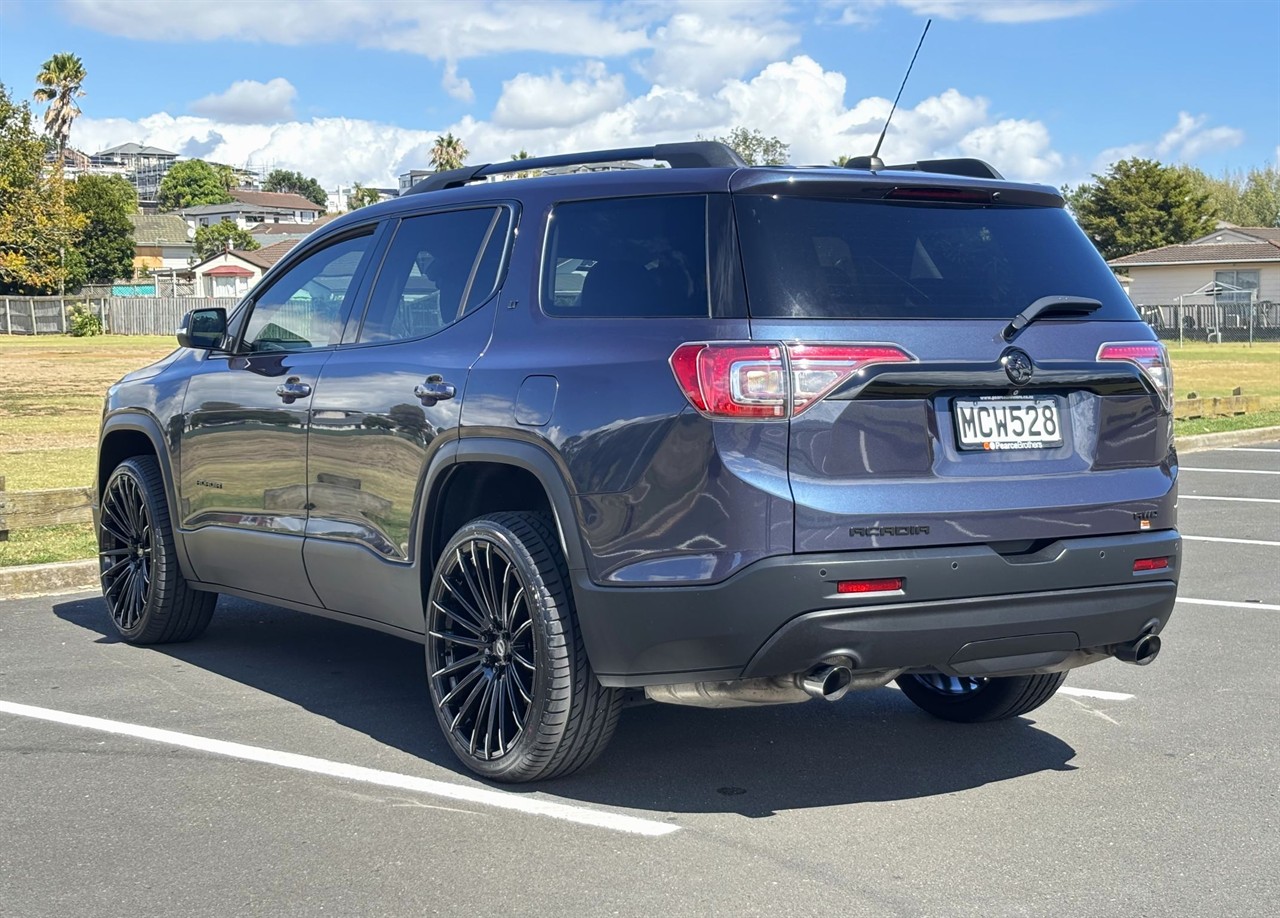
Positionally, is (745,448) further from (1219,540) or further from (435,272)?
(1219,540)

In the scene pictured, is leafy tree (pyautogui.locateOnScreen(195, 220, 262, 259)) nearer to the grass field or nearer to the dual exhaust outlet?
the grass field

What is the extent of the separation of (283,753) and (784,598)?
2.10 meters

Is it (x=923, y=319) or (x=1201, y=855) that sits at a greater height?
(x=923, y=319)

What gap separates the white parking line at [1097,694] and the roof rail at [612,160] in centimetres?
278

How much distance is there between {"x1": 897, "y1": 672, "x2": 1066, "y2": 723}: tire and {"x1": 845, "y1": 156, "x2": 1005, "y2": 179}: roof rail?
1790 millimetres

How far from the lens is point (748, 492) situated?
438 centimetres

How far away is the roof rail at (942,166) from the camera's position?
207 inches

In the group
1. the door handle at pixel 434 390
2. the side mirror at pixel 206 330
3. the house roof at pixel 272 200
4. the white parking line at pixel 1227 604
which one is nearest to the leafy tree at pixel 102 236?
the house roof at pixel 272 200

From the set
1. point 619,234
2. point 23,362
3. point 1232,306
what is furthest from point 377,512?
point 1232,306

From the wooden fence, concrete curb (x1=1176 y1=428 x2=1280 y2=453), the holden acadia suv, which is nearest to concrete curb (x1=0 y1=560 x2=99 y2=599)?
the wooden fence

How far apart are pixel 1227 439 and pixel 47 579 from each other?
47.3 ft

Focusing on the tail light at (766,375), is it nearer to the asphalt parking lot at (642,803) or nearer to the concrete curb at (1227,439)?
the asphalt parking lot at (642,803)

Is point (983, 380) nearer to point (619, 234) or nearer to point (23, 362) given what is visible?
point (619, 234)

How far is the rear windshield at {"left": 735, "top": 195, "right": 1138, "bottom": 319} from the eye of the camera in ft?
15.0
